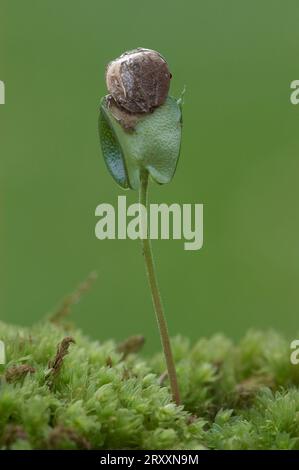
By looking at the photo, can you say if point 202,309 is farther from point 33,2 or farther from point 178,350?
point 33,2

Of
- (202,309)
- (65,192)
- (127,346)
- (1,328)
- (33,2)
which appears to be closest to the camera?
(1,328)

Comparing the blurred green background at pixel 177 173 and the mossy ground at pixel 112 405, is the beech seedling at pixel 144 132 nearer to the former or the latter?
the mossy ground at pixel 112 405

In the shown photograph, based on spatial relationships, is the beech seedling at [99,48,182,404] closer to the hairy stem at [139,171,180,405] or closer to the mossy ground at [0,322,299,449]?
the hairy stem at [139,171,180,405]

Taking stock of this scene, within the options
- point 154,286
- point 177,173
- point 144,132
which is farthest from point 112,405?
point 177,173

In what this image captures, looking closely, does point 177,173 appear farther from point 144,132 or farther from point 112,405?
point 112,405

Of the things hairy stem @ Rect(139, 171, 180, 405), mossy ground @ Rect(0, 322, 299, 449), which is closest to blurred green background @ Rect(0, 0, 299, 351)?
mossy ground @ Rect(0, 322, 299, 449)
